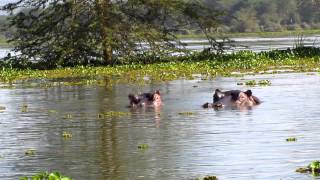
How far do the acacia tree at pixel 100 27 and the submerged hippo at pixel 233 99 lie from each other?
20.6 meters

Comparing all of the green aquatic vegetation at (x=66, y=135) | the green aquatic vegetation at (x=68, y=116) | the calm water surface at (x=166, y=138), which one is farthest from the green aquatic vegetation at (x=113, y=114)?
the green aquatic vegetation at (x=66, y=135)

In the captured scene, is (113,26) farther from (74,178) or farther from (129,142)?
(74,178)

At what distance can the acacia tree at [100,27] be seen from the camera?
4331cm

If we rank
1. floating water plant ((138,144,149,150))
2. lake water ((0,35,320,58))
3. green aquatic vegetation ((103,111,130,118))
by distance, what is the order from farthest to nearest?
lake water ((0,35,320,58)), green aquatic vegetation ((103,111,130,118)), floating water plant ((138,144,149,150))

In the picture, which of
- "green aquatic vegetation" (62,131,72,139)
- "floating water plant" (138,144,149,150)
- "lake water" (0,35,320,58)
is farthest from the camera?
"lake water" (0,35,320,58)

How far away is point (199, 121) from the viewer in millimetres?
19141

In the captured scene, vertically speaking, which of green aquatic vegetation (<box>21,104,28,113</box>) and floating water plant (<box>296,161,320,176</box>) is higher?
green aquatic vegetation (<box>21,104,28,113</box>)

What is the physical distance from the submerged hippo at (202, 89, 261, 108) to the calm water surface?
0.33m

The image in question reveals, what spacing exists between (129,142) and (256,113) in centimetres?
469

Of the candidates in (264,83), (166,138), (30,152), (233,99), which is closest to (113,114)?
(233,99)

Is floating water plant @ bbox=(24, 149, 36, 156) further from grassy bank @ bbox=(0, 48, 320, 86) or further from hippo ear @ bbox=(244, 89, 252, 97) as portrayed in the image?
grassy bank @ bbox=(0, 48, 320, 86)

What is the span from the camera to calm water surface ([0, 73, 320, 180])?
13.2 meters

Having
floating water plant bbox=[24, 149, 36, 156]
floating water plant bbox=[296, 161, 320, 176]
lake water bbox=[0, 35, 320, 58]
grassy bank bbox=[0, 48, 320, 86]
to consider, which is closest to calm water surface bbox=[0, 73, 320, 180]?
floating water plant bbox=[24, 149, 36, 156]

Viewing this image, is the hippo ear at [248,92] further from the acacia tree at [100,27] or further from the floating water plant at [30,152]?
the acacia tree at [100,27]
